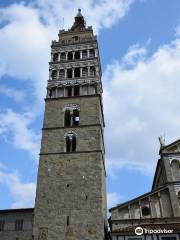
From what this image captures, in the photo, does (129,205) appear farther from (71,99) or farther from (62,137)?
(71,99)

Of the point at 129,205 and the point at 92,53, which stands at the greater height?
the point at 92,53

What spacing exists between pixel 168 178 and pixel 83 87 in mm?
13748

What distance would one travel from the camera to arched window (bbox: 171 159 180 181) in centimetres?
2681

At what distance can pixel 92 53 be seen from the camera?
38281 millimetres

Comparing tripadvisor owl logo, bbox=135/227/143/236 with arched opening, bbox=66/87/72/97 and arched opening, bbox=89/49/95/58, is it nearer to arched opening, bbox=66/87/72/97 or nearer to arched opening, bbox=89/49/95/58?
arched opening, bbox=66/87/72/97

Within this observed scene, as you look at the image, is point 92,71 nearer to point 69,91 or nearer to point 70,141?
point 69,91

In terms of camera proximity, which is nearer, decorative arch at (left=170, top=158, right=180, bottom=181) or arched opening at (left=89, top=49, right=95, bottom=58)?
decorative arch at (left=170, top=158, right=180, bottom=181)

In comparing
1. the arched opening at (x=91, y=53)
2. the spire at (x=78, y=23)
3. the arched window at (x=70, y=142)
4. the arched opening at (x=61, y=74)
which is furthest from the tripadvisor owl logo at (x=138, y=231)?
the spire at (x=78, y=23)

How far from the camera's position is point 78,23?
4647 centimetres

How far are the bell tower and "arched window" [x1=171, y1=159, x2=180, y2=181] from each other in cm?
625

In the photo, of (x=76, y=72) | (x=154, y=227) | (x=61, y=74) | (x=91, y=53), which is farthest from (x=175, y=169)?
(x=91, y=53)

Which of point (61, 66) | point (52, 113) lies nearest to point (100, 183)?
point (52, 113)

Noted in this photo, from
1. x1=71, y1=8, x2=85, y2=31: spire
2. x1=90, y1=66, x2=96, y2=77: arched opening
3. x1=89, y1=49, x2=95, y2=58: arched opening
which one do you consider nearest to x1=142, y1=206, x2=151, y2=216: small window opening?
x1=90, y1=66, x2=96, y2=77: arched opening

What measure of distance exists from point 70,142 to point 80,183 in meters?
4.57
